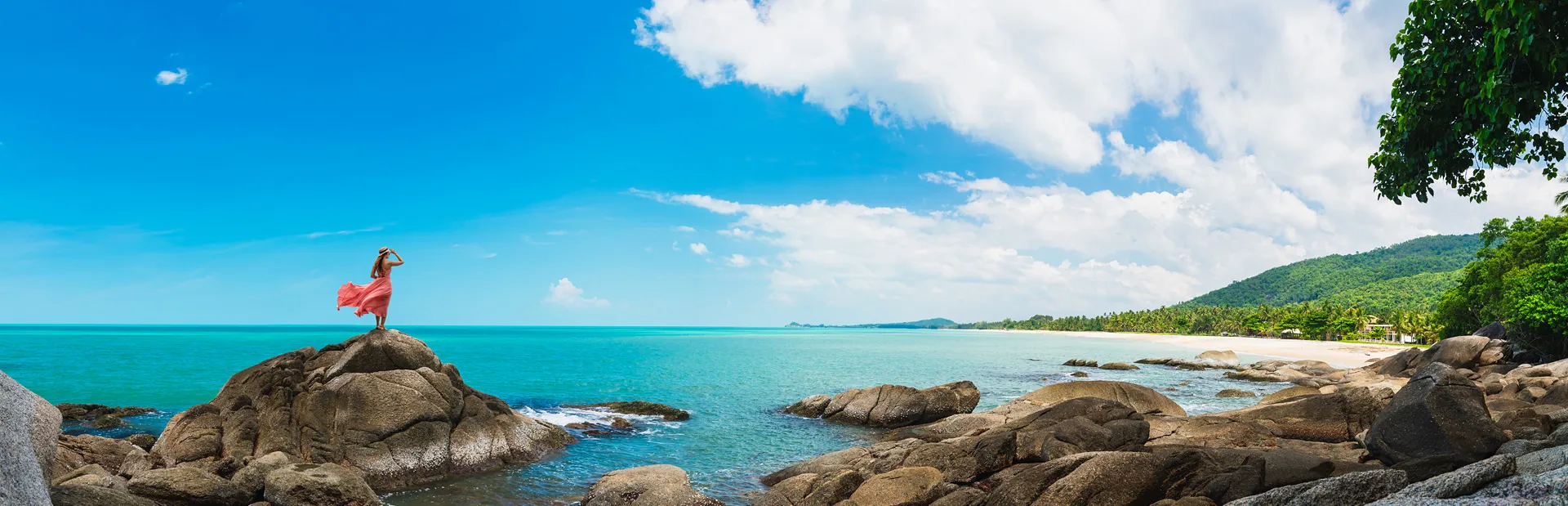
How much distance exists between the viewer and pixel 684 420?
31.5 metres

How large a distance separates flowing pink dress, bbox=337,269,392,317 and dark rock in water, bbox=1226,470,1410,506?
2100 cm

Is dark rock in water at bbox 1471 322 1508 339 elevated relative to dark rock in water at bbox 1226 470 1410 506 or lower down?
elevated

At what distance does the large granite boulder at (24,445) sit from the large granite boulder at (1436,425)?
57.9 ft

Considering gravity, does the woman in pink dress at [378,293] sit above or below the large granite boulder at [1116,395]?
above

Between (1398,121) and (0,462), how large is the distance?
735 inches

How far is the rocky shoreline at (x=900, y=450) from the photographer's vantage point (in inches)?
319

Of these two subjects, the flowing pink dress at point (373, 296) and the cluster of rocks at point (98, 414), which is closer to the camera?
the flowing pink dress at point (373, 296)

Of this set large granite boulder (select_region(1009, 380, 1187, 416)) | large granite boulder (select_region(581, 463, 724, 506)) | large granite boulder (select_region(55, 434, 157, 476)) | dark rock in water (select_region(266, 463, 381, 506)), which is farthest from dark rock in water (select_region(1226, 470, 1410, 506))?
large granite boulder (select_region(55, 434, 157, 476))

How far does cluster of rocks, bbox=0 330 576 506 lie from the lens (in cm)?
1396

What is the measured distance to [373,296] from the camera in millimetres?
20625

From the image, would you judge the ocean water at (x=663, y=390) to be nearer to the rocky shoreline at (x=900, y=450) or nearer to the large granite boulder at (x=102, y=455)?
the rocky shoreline at (x=900, y=450)

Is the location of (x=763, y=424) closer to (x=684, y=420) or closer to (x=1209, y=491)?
(x=684, y=420)

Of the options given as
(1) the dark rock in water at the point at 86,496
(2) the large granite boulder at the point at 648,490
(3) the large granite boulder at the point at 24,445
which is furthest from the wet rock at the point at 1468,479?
(1) the dark rock in water at the point at 86,496

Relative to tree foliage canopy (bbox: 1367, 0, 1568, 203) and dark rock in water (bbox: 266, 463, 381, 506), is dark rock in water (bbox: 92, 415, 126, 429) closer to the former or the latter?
dark rock in water (bbox: 266, 463, 381, 506)
